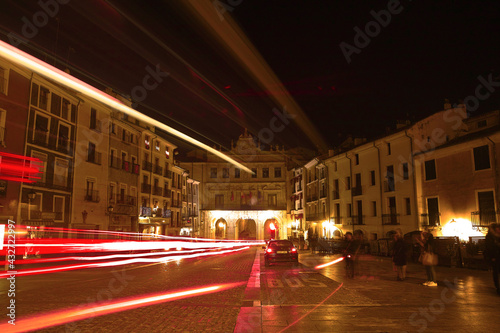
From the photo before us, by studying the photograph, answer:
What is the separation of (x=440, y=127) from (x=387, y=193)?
23.3 ft

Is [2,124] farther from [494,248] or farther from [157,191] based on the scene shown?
[494,248]

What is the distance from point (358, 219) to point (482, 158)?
56.4 feet

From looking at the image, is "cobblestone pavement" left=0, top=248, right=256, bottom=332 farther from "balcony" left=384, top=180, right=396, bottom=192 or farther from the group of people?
"balcony" left=384, top=180, right=396, bottom=192

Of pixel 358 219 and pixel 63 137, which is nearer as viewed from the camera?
pixel 63 137

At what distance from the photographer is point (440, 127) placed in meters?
30.8

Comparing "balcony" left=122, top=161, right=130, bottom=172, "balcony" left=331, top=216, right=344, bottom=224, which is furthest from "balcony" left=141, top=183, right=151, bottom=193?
"balcony" left=331, top=216, right=344, bottom=224

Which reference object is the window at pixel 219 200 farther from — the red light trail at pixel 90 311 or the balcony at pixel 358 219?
the red light trail at pixel 90 311

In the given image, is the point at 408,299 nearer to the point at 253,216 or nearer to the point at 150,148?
the point at 150,148

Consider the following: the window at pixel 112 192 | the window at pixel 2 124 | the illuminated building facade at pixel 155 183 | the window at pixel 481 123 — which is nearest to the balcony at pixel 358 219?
the window at pixel 481 123

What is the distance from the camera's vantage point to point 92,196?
1264 inches

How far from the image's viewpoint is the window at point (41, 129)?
26605mm

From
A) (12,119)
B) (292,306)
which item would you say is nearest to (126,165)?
(12,119)

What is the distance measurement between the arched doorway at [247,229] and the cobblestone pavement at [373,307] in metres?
58.9

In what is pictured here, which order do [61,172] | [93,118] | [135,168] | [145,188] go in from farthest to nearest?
[145,188] → [135,168] → [93,118] → [61,172]
